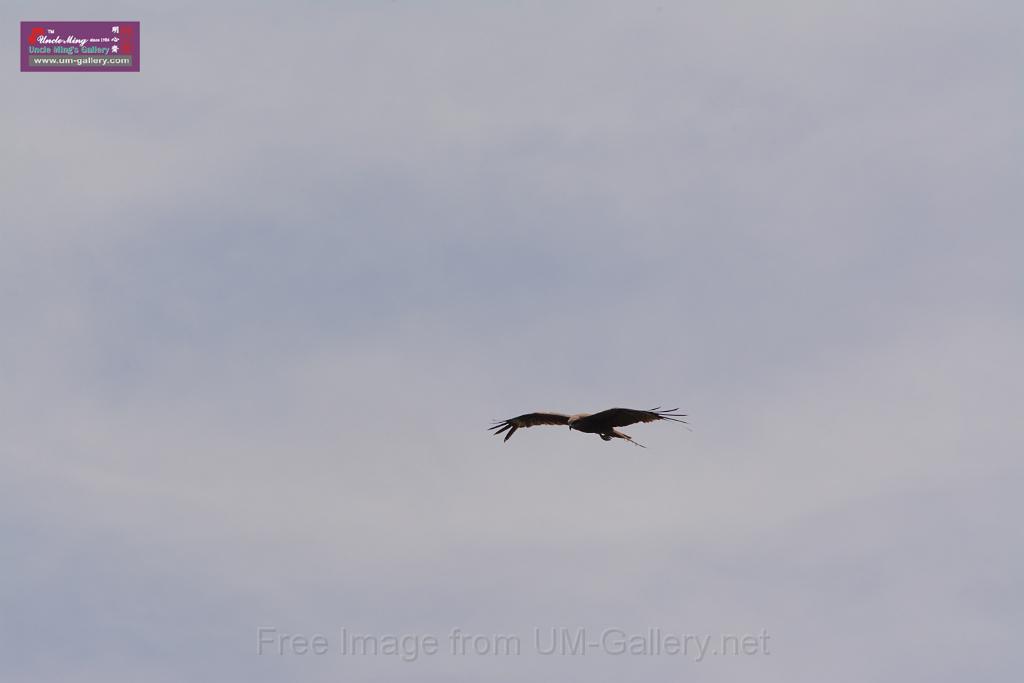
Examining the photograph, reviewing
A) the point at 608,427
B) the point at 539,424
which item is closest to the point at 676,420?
the point at 608,427

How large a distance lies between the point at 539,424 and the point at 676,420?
32.6 ft

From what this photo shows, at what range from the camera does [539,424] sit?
57656 mm

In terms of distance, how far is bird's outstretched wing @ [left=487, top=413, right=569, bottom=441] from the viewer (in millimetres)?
57094

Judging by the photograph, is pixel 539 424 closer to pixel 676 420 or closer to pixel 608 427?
pixel 608 427

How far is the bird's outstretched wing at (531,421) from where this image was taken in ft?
187

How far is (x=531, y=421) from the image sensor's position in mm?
57469

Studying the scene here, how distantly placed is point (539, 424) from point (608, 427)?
549cm

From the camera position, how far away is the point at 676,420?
4900cm

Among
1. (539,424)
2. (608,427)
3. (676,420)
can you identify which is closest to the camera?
(676,420)

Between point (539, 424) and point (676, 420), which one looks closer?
point (676, 420)

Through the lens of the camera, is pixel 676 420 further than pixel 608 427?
No

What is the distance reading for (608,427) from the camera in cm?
5284

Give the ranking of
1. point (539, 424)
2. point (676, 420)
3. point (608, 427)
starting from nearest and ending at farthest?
point (676, 420)
point (608, 427)
point (539, 424)
